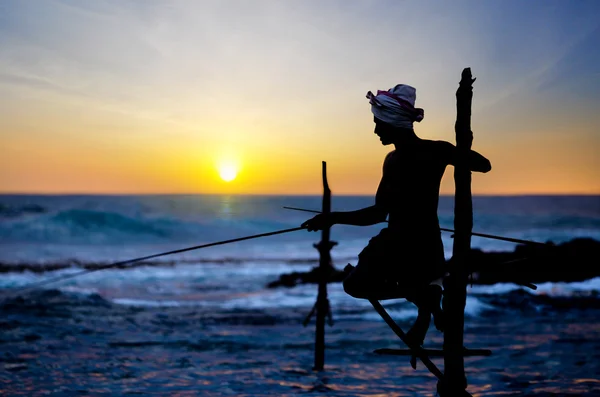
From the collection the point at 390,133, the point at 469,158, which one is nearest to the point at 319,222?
the point at 390,133

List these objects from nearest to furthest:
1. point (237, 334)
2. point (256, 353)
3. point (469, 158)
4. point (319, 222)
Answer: point (469, 158), point (319, 222), point (256, 353), point (237, 334)

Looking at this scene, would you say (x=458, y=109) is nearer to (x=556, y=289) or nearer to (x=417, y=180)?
(x=417, y=180)

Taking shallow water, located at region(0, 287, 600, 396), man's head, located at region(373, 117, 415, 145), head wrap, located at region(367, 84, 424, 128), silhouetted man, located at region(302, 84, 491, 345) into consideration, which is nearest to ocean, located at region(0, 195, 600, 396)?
shallow water, located at region(0, 287, 600, 396)

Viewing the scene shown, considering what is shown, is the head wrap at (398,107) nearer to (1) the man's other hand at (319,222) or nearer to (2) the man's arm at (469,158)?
(2) the man's arm at (469,158)

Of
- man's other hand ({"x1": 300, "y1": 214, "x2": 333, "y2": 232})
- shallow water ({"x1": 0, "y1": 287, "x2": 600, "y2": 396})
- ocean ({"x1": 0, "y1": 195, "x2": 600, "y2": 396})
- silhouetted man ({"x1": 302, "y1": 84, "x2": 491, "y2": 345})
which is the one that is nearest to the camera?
silhouetted man ({"x1": 302, "y1": 84, "x2": 491, "y2": 345})

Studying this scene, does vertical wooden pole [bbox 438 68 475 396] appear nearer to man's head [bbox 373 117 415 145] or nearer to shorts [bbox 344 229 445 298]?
shorts [bbox 344 229 445 298]

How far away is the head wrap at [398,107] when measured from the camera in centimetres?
422

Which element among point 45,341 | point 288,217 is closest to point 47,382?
point 45,341

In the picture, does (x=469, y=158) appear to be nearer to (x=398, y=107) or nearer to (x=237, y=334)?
(x=398, y=107)

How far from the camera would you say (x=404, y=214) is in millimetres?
4227

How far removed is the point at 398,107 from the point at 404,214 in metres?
0.70

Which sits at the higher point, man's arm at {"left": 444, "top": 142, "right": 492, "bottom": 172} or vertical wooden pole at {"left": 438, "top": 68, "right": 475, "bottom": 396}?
man's arm at {"left": 444, "top": 142, "right": 492, "bottom": 172}

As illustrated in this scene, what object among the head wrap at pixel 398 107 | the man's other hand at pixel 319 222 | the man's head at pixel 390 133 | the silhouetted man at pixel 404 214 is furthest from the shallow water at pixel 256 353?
the head wrap at pixel 398 107

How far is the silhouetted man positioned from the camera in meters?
4.16
